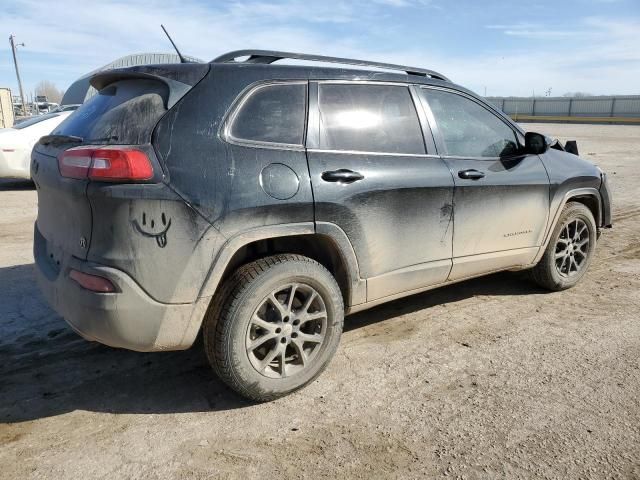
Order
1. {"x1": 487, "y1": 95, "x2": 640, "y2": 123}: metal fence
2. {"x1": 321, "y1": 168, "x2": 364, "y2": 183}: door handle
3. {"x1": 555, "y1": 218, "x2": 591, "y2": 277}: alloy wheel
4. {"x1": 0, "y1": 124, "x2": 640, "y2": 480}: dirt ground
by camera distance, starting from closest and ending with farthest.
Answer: {"x1": 0, "y1": 124, "x2": 640, "y2": 480}: dirt ground < {"x1": 321, "y1": 168, "x2": 364, "y2": 183}: door handle < {"x1": 555, "y1": 218, "x2": 591, "y2": 277}: alloy wheel < {"x1": 487, "y1": 95, "x2": 640, "y2": 123}: metal fence

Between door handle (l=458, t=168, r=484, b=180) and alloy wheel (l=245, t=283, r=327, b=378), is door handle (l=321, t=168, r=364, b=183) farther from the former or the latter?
door handle (l=458, t=168, r=484, b=180)

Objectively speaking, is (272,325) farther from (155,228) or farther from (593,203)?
(593,203)

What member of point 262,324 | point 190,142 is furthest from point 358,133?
point 262,324

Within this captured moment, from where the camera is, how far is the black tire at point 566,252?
468cm

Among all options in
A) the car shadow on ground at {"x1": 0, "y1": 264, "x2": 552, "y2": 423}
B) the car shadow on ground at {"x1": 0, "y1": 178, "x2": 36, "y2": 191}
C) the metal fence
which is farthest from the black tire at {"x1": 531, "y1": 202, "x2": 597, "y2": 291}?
the metal fence

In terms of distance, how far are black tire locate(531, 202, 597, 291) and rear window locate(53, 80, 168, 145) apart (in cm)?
346

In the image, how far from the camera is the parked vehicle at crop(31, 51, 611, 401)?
2645mm

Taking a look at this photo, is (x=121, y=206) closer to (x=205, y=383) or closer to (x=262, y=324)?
(x=262, y=324)

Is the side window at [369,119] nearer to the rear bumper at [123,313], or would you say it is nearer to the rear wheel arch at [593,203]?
the rear bumper at [123,313]

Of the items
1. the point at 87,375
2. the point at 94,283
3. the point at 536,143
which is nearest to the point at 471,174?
the point at 536,143

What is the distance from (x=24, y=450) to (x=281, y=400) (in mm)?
1316

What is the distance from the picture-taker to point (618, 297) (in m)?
4.69

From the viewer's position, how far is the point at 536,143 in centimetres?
434

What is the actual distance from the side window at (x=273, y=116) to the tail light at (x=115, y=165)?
0.51 meters
